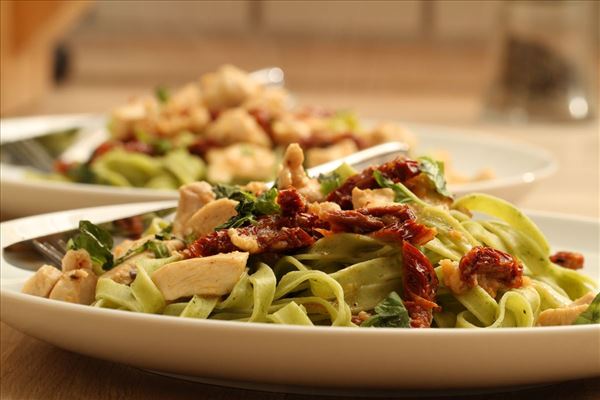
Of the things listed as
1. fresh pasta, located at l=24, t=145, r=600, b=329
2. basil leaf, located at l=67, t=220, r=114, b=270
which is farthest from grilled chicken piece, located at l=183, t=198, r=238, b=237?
basil leaf, located at l=67, t=220, r=114, b=270

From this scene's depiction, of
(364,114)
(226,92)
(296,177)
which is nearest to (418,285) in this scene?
(296,177)

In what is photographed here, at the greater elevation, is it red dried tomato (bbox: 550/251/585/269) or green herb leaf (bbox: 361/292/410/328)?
green herb leaf (bbox: 361/292/410/328)

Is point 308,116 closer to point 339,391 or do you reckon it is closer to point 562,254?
point 562,254

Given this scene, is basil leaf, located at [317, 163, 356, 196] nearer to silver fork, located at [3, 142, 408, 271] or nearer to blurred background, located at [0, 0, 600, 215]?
silver fork, located at [3, 142, 408, 271]

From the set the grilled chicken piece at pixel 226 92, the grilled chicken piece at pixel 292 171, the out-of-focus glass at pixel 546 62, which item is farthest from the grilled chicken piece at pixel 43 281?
the out-of-focus glass at pixel 546 62

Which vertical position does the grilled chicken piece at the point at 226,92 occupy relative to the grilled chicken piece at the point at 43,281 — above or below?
below

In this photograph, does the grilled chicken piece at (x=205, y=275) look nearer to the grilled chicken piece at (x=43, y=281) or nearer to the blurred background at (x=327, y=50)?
the grilled chicken piece at (x=43, y=281)

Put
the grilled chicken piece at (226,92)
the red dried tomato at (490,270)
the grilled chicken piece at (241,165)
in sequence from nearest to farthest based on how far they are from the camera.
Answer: the red dried tomato at (490,270) → the grilled chicken piece at (241,165) → the grilled chicken piece at (226,92)
